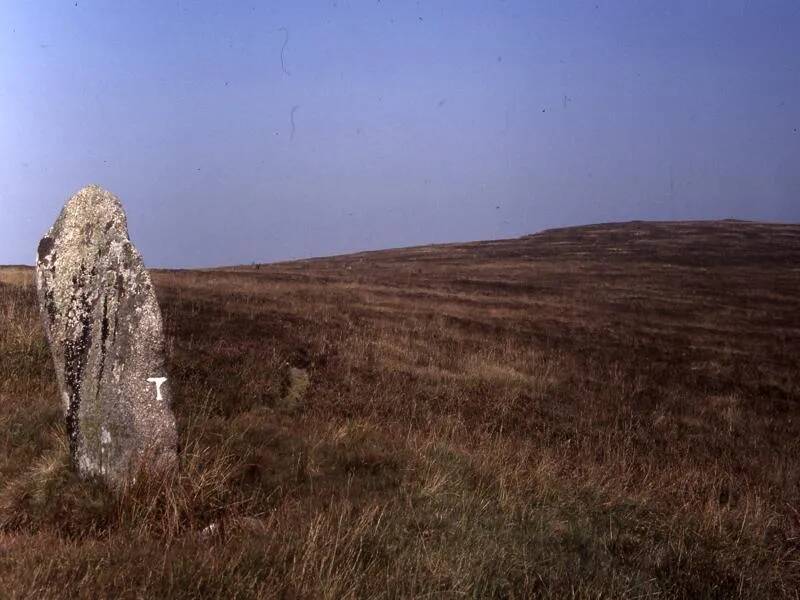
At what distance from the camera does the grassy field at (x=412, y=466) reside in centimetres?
409

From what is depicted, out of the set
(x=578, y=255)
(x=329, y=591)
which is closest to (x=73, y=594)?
(x=329, y=591)

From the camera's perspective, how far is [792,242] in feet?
206

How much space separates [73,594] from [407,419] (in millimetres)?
6925

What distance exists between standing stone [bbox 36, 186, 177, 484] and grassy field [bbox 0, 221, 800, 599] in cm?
26

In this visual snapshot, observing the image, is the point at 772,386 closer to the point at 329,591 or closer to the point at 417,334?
the point at 417,334

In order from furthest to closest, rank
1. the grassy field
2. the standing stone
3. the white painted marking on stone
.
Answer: the white painted marking on stone, the standing stone, the grassy field

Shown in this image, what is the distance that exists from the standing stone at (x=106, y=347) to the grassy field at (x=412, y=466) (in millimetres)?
260

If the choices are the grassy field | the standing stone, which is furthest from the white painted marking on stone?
the grassy field

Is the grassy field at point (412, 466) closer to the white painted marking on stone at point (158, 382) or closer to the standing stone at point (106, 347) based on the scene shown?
the standing stone at point (106, 347)

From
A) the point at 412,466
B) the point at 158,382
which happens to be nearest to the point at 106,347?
the point at 158,382

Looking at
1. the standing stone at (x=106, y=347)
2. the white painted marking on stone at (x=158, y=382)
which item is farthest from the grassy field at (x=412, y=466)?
the white painted marking on stone at (x=158, y=382)

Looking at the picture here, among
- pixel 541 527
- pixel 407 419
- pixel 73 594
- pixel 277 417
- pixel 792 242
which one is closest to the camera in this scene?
pixel 73 594

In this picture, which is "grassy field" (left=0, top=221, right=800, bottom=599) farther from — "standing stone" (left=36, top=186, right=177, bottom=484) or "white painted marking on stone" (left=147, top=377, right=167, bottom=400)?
"white painted marking on stone" (left=147, top=377, right=167, bottom=400)

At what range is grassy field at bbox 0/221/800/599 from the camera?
13.4 feet
